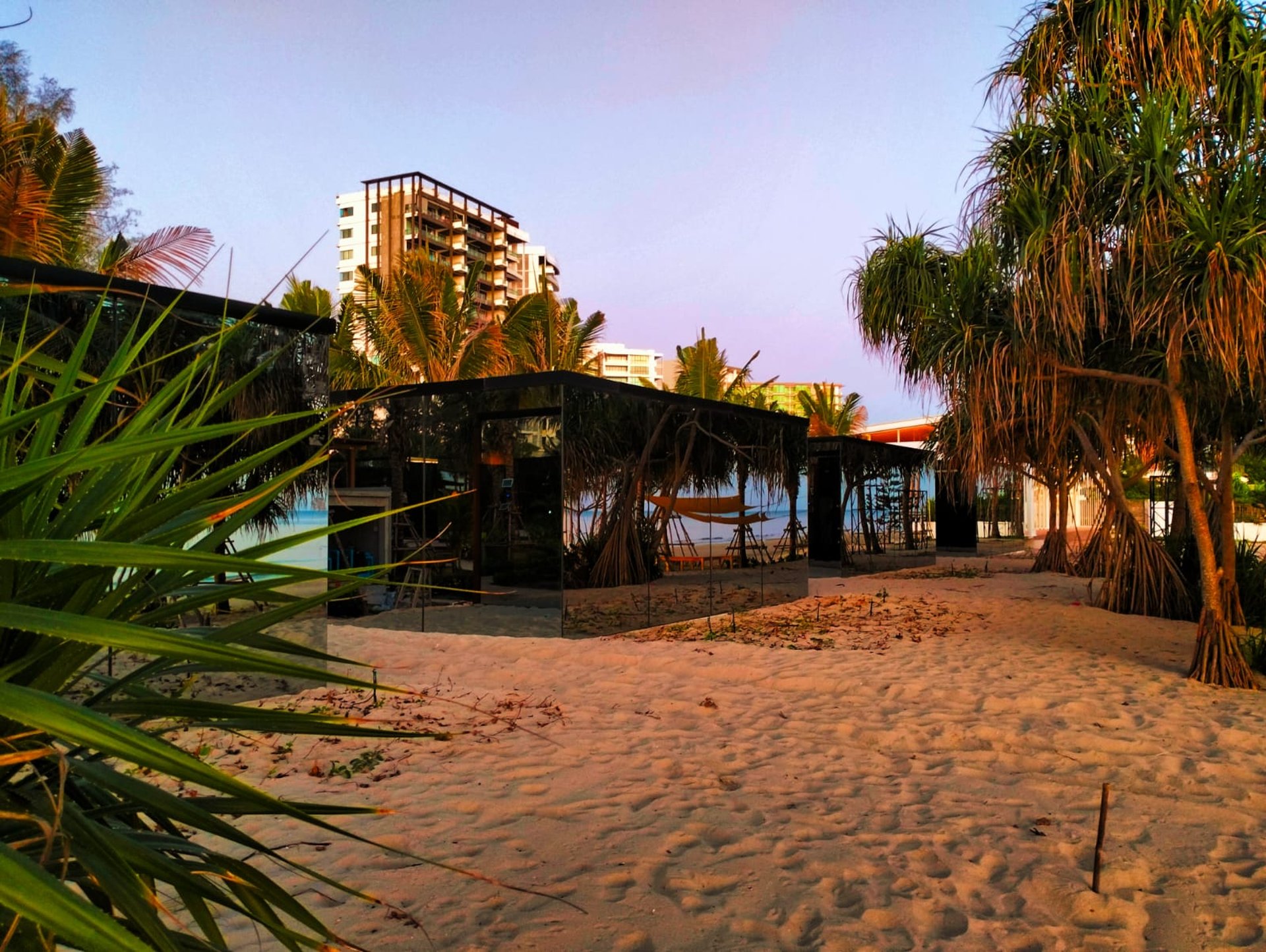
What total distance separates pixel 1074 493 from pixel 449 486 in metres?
26.5

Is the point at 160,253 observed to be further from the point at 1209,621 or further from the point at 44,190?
the point at 1209,621

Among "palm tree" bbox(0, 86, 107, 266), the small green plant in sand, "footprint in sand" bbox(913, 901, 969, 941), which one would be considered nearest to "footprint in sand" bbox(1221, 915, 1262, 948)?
"footprint in sand" bbox(913, 901, 969, 941)

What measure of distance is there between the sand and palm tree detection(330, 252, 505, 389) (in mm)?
11864

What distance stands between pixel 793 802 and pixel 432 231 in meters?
70.7

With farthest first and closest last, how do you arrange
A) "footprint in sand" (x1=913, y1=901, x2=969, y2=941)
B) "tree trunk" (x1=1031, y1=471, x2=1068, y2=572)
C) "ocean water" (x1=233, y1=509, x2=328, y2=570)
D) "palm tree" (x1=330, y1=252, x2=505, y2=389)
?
"palm tree" (x1=330, y1=252, x2=505, y2=389)
"tree trunk" (x1=1031, y1=471, x2=1068, y2=572)
"ocean water" (x1=233, y1=509, x2=328, y2=570)
"footprint in sand" (x1=913, y1=901, x2=969, y2=941)

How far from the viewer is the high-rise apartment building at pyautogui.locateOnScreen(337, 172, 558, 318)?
65.2 meters

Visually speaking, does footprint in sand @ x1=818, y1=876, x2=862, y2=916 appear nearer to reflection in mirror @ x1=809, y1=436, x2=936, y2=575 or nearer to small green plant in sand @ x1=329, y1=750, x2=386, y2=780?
small green plant in sand @ x1=329, y1=750, x2=386, y2=780

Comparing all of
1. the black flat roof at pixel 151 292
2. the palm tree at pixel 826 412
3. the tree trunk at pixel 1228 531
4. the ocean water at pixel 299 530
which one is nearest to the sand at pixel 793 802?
the tree trunk at pixel 1228 531

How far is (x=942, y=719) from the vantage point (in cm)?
577

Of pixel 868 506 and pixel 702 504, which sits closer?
pixel 702 504

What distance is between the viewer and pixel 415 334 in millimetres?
18641

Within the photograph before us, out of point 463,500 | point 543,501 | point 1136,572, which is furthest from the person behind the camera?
point 1136,572

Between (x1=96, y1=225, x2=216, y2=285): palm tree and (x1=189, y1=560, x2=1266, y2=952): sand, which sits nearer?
(x1=189, y1=560, x2=1266, y2=952): sand

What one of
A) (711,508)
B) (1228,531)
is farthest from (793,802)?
(711,508)
